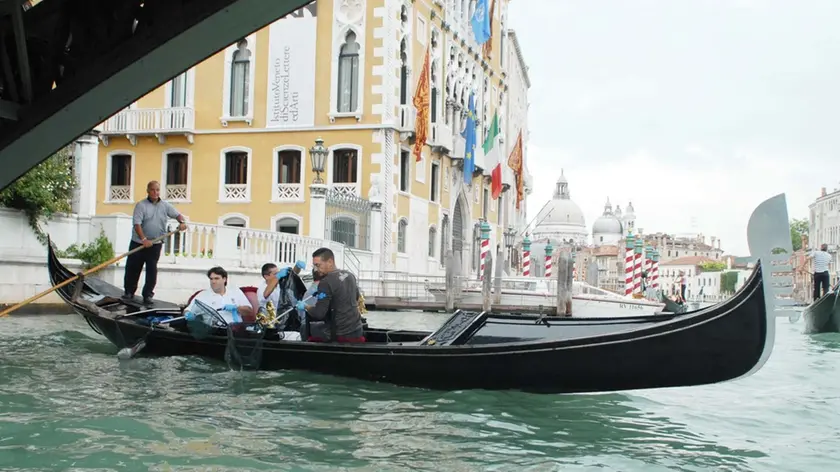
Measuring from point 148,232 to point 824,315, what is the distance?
11641 millimetres

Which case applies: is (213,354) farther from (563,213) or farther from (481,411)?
(563,213)

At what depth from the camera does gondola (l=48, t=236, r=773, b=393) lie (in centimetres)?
602

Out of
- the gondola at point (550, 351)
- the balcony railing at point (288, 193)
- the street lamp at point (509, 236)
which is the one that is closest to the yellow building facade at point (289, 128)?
the balcony railing at point (288, 193)

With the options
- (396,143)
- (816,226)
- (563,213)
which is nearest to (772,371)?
(396,143)

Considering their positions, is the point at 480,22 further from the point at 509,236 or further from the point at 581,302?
the point at 509,236

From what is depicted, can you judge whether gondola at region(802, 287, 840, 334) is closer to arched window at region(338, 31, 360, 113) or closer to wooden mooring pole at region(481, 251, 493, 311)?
wooden mooring pole at region(481, 251, 493, 311)

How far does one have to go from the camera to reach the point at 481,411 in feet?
20.9

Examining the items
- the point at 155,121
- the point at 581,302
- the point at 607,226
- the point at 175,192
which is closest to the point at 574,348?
the point at 581,302

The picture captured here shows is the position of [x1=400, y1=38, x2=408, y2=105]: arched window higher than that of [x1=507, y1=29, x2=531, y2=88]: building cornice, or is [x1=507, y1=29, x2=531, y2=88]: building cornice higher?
[x1=507, y1=29, x2=531, y2=88]: building cornice

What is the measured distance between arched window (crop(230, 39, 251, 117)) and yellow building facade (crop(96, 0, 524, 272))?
24mm

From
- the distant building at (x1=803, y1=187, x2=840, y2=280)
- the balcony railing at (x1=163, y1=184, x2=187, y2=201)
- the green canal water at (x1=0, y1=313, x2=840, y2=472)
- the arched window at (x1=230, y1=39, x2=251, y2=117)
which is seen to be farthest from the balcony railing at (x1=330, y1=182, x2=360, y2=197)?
the distant building at (x1=803, y1=187, x2=840, y2=280)

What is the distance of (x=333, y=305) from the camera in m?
7.32

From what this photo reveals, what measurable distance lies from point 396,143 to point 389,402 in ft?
48.9

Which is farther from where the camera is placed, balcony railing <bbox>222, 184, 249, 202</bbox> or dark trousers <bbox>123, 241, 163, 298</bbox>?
balcony railing <bbox>222, 184, 249, 202</bbox>
